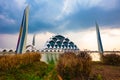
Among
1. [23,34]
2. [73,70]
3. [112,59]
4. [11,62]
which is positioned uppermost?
[23,34]

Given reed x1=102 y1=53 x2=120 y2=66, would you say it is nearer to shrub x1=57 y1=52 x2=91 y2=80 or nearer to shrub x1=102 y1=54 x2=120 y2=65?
shrub x1=102 y1=54 x2=120 y2=65

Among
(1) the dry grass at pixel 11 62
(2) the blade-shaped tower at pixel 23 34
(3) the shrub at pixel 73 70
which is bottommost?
(3) the shrub at pixel 73 70

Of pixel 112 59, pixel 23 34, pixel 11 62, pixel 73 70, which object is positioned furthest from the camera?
pixel 23 34

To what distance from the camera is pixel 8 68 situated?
656 inches

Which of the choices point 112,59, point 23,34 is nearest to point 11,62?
point 112,59

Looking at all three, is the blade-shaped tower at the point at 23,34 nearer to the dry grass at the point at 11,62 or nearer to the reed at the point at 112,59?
the dry grass at the point at 11,62

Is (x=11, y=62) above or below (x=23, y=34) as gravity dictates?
below

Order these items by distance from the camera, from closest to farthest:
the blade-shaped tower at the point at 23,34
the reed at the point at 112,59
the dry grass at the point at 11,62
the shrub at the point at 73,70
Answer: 1. the shrub at the point at 73,70
2. the dry grass at the point at 11,62
3. the reed at the point at 112,59
4. the blade-shaped tower at the point at 23,34

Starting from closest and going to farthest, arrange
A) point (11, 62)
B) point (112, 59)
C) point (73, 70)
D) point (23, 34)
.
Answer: point (73, 70) < point (11, 62) < point (112, 59) < point (23, 34)

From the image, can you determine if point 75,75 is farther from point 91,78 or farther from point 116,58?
point 116,58

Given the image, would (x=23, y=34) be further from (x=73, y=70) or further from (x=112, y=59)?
(x=73, y=70)

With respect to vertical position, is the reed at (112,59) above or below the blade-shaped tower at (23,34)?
below

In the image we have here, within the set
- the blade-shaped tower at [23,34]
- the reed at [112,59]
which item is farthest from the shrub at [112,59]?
the blade-shaped tower at [23,34]

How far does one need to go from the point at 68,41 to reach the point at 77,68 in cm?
11607
